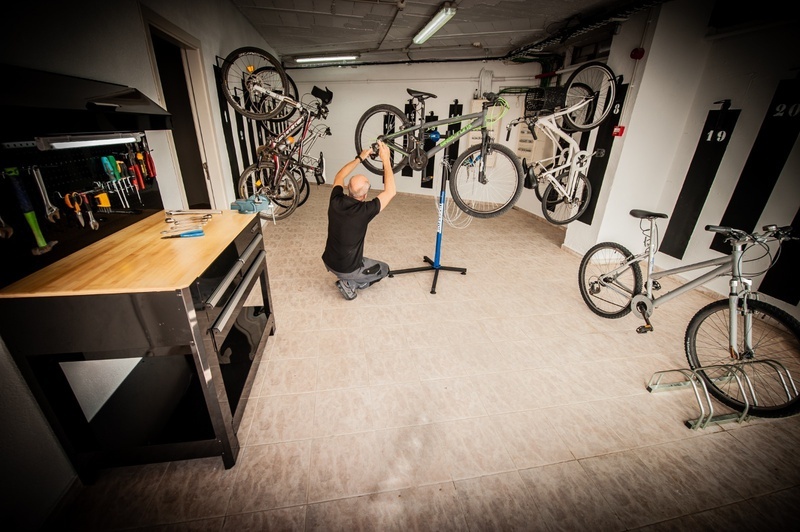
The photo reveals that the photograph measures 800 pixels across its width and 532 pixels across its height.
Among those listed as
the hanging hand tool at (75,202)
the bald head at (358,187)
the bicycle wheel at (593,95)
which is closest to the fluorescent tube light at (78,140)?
the hanging hand tool at (75,202)

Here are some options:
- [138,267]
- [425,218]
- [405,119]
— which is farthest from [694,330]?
[425,218]

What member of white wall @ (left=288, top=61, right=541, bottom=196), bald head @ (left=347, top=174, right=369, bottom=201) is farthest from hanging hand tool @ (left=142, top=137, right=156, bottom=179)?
white wall @ (left=288, top=61, right=541, bottom=196)

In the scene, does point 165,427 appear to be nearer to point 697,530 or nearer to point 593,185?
point 697,530

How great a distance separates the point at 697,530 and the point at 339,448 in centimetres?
175

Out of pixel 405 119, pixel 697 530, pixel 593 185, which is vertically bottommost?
pixel 697 530

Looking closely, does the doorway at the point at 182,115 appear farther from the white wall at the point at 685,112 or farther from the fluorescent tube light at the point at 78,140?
the white wall at the point at 685,112

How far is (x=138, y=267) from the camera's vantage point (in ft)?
4.34

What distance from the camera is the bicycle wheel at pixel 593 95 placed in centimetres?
342

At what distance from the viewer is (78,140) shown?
132cm

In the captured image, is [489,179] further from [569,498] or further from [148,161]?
[148,161]

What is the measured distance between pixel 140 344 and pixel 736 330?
3417 millimetres

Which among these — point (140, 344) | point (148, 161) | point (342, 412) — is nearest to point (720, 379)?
point (342, 412)

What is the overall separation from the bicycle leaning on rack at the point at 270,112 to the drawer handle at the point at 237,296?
1712 millimetres

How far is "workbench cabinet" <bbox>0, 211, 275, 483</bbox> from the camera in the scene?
114 cm
